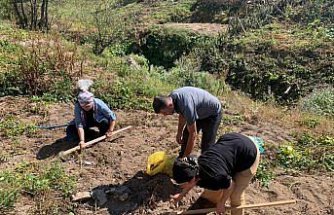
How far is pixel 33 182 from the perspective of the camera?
4.50m

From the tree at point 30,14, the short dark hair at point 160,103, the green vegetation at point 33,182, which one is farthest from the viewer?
the tree at point 30,14

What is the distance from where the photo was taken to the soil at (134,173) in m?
4.39

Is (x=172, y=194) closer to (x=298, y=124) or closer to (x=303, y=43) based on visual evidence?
(x=298, y=124)

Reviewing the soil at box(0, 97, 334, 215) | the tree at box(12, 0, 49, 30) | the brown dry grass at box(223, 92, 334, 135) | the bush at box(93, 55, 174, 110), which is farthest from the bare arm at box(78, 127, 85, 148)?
the tree at box(12, 0, 49, 30)

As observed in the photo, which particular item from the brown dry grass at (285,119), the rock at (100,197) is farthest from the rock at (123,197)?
the brown dry grass at (285,119)

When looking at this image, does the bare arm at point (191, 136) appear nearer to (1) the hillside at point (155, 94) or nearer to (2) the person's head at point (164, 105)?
(2) the person's head at point (164, 105)

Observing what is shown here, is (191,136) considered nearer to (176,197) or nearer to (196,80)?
(176,197)

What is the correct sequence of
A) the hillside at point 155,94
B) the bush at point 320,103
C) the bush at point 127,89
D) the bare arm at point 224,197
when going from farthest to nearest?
the bush at point 320,103 → the bush at point 127,89 → the hillside at point 155,94 → the bare arm at point 224,197

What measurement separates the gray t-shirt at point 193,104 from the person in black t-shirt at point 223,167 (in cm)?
45

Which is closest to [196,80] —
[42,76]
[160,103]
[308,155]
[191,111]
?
[42,76]

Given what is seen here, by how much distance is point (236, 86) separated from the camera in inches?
389

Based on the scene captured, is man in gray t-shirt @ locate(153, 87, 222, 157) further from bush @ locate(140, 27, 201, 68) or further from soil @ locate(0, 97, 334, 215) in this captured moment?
bush @ locate(140, 27, 201, 68)

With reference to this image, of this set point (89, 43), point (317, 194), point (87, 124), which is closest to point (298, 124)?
point (317, 194)

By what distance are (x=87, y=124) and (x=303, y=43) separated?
6671mm
